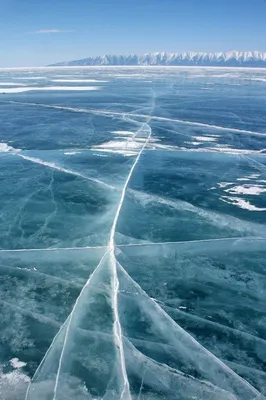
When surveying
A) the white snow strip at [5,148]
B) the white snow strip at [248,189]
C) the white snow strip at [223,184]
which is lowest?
the white snow strip at [248,189]

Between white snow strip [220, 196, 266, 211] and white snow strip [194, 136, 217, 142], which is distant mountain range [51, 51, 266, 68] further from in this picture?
white snow strip [220, 196, 266, 211]

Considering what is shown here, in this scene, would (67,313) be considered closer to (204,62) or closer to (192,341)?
(192,341)

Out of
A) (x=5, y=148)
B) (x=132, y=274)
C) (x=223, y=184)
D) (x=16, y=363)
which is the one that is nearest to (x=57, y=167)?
(x=5, y=148)

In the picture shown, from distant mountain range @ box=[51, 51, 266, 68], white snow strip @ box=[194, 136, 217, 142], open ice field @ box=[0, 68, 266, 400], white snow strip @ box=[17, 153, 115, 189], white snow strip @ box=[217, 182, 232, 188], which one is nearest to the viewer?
open ice field @ box=[0, 68, 266, 400]

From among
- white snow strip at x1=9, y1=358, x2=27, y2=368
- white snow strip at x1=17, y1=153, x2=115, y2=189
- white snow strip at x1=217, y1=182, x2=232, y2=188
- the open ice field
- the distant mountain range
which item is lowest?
white snow strip at x1=9, y1=358, x2=27, y2=368

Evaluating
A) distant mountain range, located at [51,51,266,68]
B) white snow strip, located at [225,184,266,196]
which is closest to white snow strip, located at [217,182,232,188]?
white snow strip, located at [225,184,266,196]

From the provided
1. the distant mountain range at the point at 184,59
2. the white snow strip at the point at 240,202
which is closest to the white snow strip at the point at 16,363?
the white snow strip at the point at 240,202

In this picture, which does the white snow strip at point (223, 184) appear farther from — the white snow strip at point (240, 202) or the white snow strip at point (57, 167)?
the white snow strip at point (57, 167)
